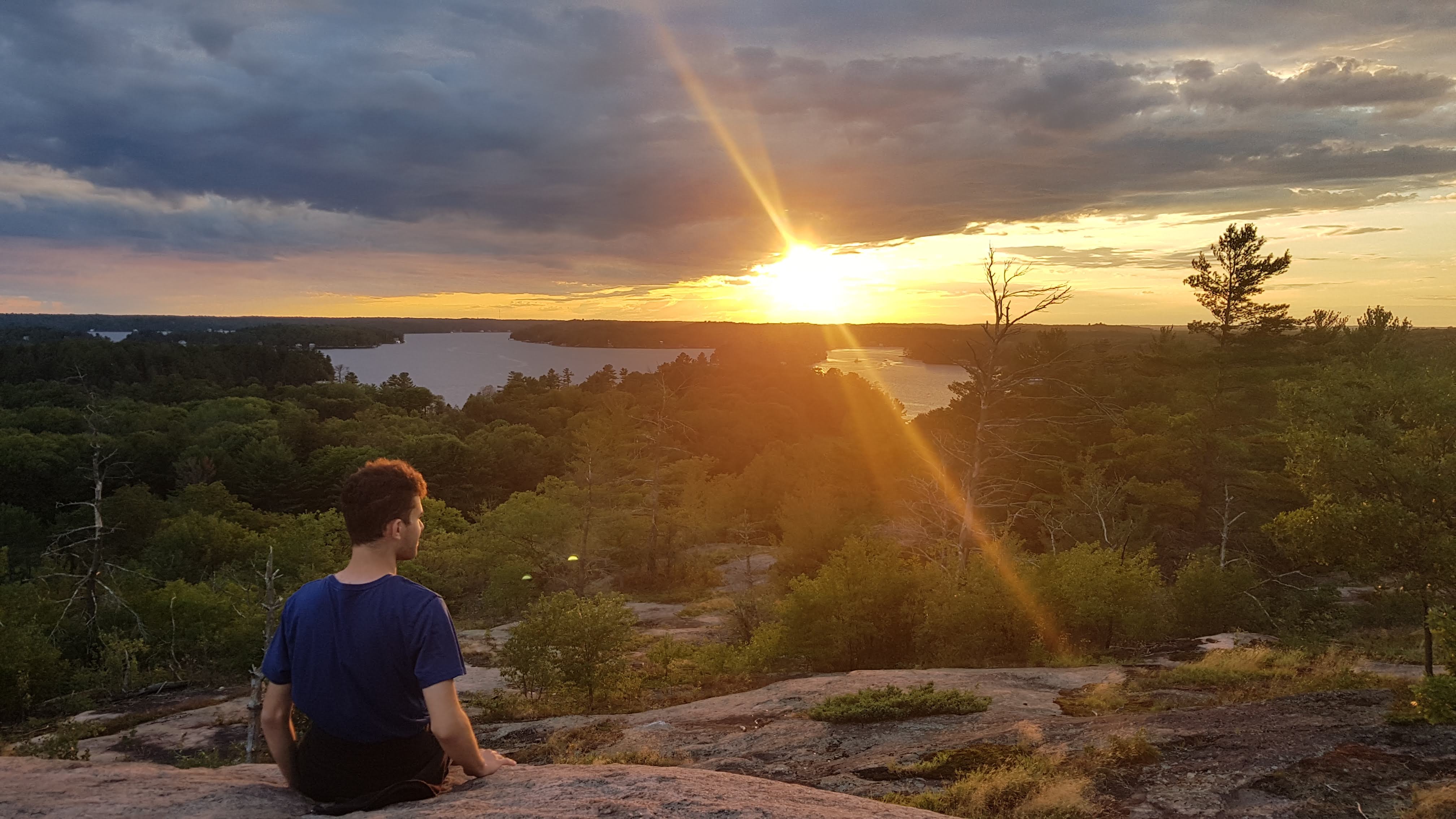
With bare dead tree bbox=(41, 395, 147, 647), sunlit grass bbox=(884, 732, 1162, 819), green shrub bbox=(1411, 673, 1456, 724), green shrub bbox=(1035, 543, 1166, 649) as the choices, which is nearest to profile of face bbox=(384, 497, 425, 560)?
sunlit grass bbox=(884, 732, 1162, 819)

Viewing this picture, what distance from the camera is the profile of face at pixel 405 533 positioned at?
3.49m

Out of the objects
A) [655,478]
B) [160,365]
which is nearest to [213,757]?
[655,478]

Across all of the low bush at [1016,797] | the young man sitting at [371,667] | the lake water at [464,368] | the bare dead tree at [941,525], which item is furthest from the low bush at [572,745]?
the lake water at [464,368]

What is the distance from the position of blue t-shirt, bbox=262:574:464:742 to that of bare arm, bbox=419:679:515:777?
0.16 ft

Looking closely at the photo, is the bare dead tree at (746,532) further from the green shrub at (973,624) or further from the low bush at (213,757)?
the low bush at (213,757)

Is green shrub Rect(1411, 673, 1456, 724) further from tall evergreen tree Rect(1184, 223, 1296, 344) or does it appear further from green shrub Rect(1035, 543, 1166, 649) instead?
tall evergreen tree Rect(1184, 223, 1296, 344)

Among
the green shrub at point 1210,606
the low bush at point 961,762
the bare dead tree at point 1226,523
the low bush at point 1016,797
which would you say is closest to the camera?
the low bush at point 1016,797

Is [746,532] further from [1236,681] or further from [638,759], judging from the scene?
[638,759]

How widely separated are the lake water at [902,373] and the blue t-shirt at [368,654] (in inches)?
2435

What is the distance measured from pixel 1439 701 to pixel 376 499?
9.80 metres

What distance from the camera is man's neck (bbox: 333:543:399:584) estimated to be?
348 centimetres

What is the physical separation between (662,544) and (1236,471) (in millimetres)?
26984

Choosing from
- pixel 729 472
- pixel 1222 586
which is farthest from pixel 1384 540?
pixel 729 472

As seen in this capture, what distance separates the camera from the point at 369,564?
11.5 feet
